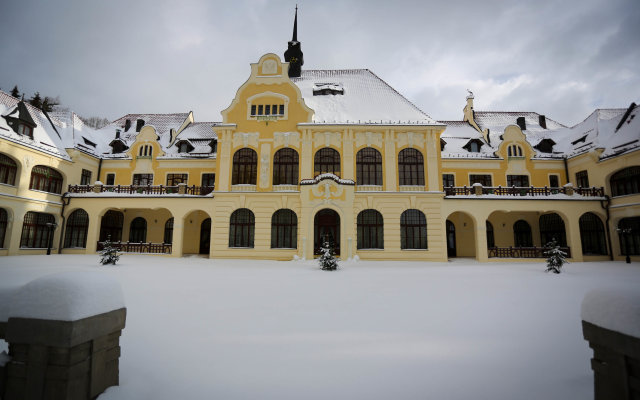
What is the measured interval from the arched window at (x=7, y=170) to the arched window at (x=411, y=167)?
28.2m

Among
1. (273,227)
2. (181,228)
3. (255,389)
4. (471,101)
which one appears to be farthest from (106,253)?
(471,101)

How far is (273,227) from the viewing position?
22.5m

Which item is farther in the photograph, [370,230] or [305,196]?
[370,230]

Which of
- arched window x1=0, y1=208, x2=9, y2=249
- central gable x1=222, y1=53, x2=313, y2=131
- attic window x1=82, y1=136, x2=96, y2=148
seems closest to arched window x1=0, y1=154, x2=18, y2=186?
arched window x1=0, y1=208, x2=9, y2=249

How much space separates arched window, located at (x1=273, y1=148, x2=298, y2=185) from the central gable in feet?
6.04

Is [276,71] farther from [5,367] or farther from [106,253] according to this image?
[5,367]

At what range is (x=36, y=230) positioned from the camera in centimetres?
2312

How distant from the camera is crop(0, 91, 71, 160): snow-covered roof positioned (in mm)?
21641

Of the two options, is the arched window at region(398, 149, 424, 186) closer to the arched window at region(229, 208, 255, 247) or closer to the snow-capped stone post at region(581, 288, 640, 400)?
the arched window at region(229, 208, 255, 247)

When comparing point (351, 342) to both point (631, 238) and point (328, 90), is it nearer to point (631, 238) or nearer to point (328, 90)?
point (328, 90)

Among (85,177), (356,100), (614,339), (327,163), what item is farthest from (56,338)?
(85,177)

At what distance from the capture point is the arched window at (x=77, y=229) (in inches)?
984

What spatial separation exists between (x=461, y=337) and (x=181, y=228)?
2183 centimetres

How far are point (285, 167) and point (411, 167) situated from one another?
31.6 feet
